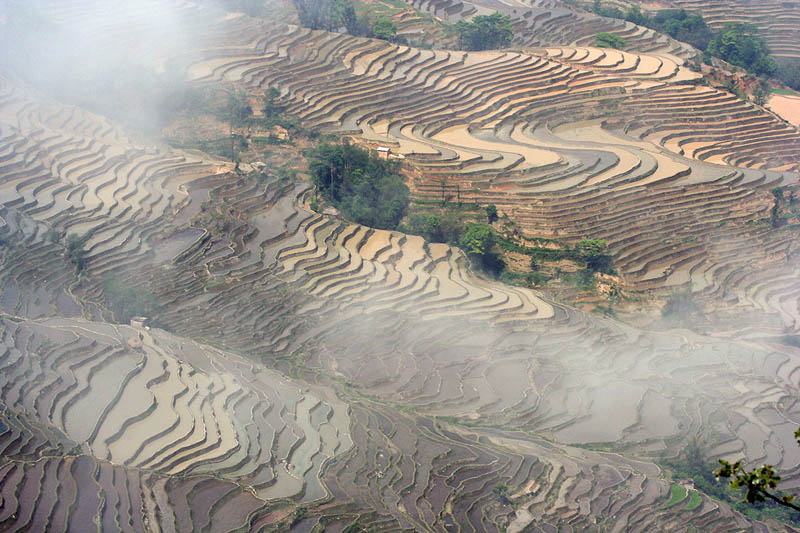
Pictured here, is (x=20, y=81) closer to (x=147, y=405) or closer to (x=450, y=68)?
(x=450, y=68)

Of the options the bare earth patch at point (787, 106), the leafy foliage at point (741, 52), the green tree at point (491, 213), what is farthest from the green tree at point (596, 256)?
the leafy foliage at point (741, 52)

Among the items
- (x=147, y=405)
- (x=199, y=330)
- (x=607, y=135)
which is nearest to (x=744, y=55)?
(x=607, y=135)

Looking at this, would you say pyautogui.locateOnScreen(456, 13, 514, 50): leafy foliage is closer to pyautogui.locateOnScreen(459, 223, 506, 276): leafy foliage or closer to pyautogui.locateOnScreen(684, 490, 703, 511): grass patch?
pyautogui.locateOnScreen(459, 223, 506, 276): leafy foliage

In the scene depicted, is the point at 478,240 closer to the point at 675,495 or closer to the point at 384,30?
the point at 675,495

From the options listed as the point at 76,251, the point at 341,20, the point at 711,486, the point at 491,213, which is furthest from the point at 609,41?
the point at 711,486

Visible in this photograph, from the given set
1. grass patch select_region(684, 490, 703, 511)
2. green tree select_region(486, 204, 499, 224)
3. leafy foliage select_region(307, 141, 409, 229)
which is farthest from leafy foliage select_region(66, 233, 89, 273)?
grass patch select_region(684, 490, 703, 511)

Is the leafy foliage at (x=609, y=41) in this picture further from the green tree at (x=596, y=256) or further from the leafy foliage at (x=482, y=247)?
the leafy foliage at (x=482, y=247)
